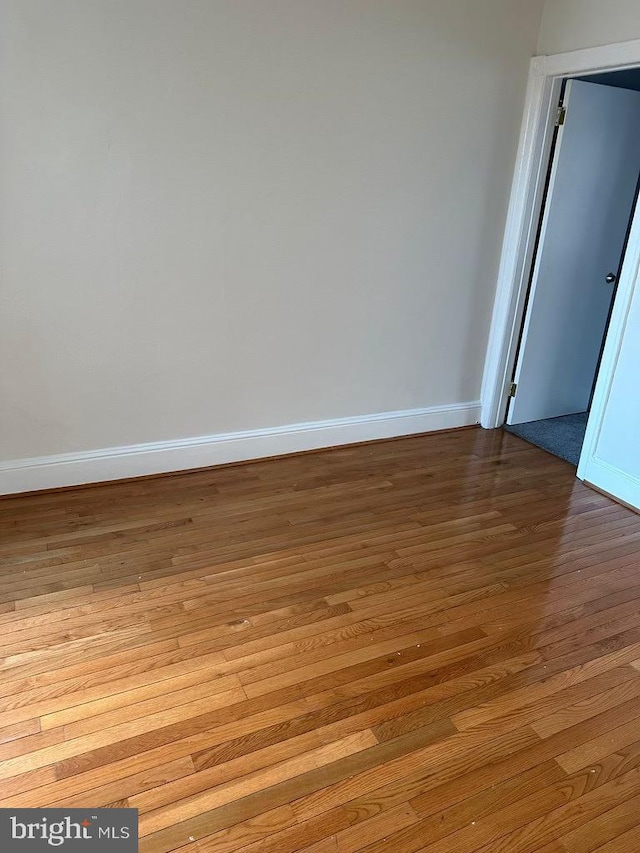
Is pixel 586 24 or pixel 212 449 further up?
pixel 586 24

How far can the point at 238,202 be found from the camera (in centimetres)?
296

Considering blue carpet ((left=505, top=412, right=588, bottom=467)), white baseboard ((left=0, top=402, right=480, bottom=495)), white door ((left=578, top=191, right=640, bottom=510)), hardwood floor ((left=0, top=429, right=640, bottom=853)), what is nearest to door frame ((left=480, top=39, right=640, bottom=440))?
white door ((left=578, top=191, right=640, bottom=510))

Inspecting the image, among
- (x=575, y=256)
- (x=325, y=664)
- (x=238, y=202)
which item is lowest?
(x=325, y=664)

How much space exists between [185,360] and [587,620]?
2123mm

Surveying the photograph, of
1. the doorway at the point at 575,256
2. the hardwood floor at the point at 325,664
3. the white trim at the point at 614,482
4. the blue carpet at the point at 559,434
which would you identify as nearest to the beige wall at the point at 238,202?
the doorway at the point at 575,256

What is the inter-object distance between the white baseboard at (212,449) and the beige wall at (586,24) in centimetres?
204

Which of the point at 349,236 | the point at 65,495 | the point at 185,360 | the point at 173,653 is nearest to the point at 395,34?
the point at 349,236

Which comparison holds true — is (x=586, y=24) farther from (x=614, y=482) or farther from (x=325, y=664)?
(x=325, y=664)

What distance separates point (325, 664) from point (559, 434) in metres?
2.57

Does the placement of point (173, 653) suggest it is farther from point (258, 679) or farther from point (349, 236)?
point (349, 236)

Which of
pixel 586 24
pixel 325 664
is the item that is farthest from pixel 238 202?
pixel 325 664

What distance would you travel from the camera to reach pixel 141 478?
318cm

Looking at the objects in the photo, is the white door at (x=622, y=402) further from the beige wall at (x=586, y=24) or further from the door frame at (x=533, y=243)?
the beige wall at (x=586, y=24)

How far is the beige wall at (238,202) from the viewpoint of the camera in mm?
2574
